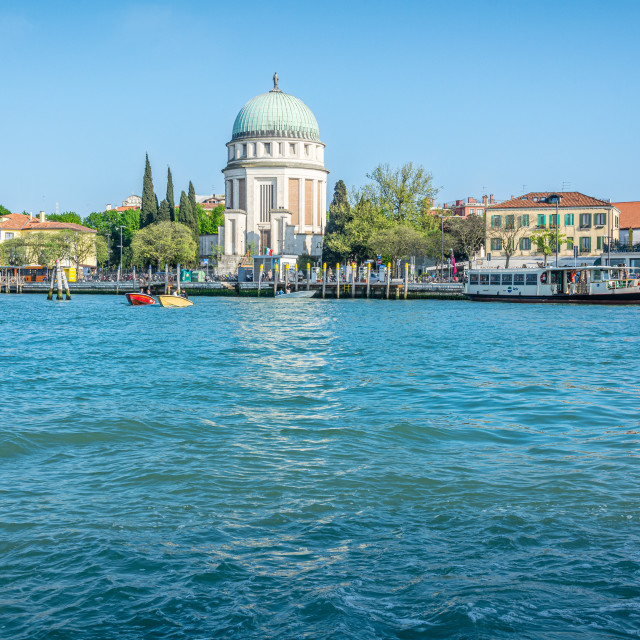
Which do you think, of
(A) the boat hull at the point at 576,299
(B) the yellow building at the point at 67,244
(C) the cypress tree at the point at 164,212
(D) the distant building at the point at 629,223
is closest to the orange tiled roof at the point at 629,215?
(D) the distant building at the point at 629,223

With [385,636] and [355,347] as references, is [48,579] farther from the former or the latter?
[355,347]

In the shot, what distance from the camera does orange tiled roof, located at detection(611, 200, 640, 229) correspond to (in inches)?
2511

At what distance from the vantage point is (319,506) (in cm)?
598

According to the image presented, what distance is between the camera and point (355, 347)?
65.2ft

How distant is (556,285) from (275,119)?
1677 inches

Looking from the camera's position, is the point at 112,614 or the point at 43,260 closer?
the point at 112,614

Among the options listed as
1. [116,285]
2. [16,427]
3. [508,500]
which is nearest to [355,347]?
[16,427]

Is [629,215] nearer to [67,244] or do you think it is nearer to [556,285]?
[556,285]

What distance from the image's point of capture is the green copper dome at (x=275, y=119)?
79.0 meters

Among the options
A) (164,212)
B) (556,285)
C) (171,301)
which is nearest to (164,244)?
(164,212)

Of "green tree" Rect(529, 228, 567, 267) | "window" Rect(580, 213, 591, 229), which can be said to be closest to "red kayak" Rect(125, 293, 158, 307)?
"green tree" Rect(529, 228, 567, 267)

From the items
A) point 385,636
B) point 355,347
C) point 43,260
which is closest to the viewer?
point 385,636

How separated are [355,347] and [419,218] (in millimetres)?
42204

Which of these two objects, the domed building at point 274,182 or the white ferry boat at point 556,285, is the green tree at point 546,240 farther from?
the domed building at point 274,182
